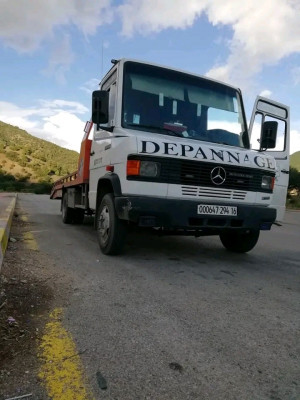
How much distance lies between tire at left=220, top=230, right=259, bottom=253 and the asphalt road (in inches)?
19.5

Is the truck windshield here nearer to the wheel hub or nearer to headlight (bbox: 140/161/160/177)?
headlight (bbox: 140/161/160/177)

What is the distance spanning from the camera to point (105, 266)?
4590 millimetres

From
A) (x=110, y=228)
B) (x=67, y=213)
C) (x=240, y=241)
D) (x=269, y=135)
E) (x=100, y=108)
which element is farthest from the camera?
(x=67, y=213)

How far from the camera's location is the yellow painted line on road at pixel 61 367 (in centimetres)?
192

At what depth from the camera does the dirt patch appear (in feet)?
6.54

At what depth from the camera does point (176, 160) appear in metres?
4.61

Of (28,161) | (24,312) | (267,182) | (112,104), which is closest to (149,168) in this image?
(112,104)

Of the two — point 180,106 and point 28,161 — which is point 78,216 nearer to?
point 180,106

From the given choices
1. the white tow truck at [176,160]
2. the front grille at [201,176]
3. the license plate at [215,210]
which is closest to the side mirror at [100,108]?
the white tow truck at [176,160]

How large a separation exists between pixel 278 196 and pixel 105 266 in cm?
334

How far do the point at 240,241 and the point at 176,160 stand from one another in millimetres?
2130

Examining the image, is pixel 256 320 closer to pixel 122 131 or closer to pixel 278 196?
pixel 122 131

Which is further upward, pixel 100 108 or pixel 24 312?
pixel 100 108

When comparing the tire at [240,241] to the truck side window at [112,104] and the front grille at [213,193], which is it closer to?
the front grille at [213,193]
